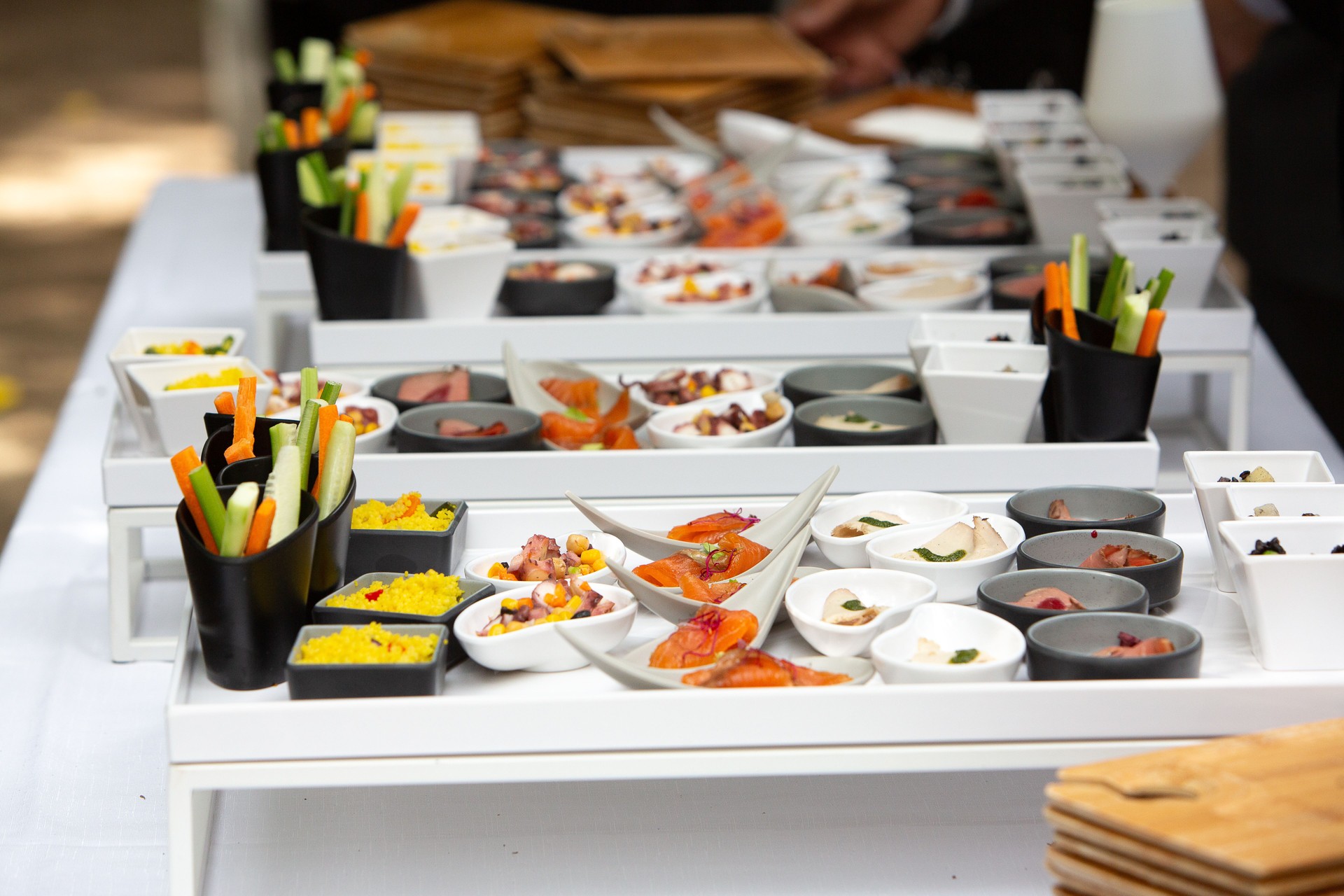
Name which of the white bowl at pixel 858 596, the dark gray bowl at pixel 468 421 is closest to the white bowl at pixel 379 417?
the dark gray bowl at pixel 468 421

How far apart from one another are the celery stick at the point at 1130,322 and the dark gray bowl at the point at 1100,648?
45 centimetres

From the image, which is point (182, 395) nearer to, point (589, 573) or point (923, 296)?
point (589, 573)

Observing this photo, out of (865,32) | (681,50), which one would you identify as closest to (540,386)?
(681,50)

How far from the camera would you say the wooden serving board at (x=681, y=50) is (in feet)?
11.1

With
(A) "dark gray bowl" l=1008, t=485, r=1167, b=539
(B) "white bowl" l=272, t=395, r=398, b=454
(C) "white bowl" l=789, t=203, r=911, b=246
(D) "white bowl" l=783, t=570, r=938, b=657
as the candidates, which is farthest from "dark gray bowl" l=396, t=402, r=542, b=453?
(C) "white bowl" l=789, t=203, r=911, b=246

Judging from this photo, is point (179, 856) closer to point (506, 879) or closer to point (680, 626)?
point (506, 879)

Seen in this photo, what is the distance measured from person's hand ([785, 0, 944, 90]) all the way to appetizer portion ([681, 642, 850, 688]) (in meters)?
3.20

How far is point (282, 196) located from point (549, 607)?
138 centimetres

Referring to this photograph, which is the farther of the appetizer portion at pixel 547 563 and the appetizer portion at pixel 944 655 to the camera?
the appetizer portion at pixel 547 563

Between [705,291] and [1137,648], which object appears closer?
[1137,648]

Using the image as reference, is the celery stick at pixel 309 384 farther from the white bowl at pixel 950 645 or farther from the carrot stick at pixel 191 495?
the white bowl at pixel 950 645

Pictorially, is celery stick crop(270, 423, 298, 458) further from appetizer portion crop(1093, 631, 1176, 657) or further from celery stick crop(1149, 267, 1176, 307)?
celery stick crop(1149, 267, 1176, 307)

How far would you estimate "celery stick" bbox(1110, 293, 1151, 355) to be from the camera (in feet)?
5.41

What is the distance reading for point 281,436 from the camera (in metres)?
1.33
